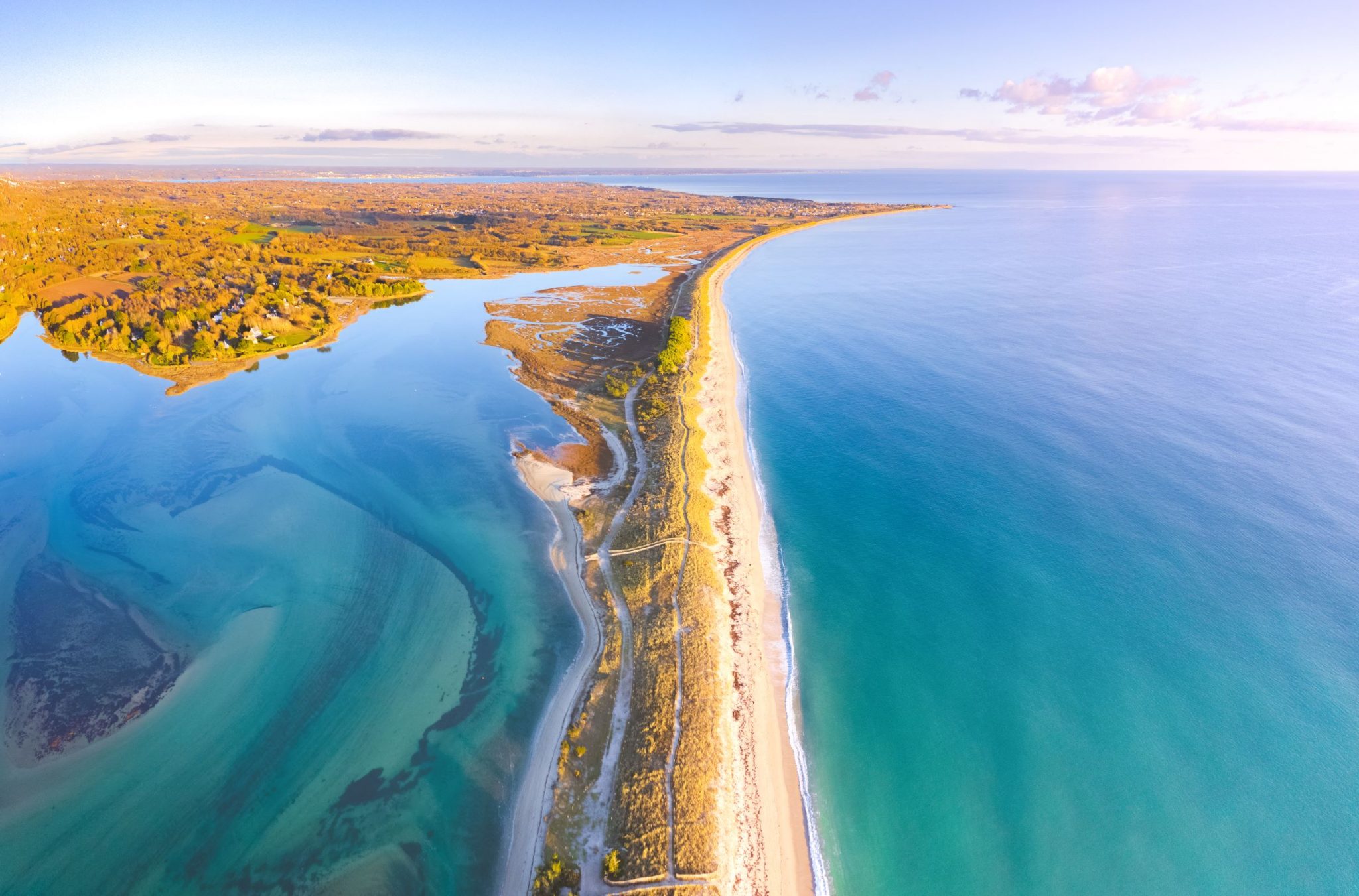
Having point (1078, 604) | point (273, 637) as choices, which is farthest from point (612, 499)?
point (1078, 604)

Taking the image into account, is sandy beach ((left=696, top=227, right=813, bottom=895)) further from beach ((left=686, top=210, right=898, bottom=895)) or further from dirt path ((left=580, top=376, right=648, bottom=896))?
dirt path ((left=580, top=376, right=648, bottom=896))

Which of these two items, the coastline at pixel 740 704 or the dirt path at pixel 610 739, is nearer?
the dirt path at pixel 610 739

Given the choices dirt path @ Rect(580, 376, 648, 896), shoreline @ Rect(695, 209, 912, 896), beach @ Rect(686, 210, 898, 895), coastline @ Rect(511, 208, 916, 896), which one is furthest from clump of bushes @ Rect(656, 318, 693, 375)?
dirt path @ Rect(580, 376, 648, 896)

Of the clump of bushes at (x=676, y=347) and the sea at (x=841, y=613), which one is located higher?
the clump of bushes at (x=676, y=347)

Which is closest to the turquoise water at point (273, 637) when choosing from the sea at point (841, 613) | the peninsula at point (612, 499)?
the sea at point (841, 613)

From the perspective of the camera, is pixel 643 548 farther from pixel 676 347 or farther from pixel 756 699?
pixel 676 347

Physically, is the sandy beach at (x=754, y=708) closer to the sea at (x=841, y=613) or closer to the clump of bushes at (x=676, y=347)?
the sea at (x=841, y=613)

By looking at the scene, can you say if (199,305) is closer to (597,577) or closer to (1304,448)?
(597,577)
